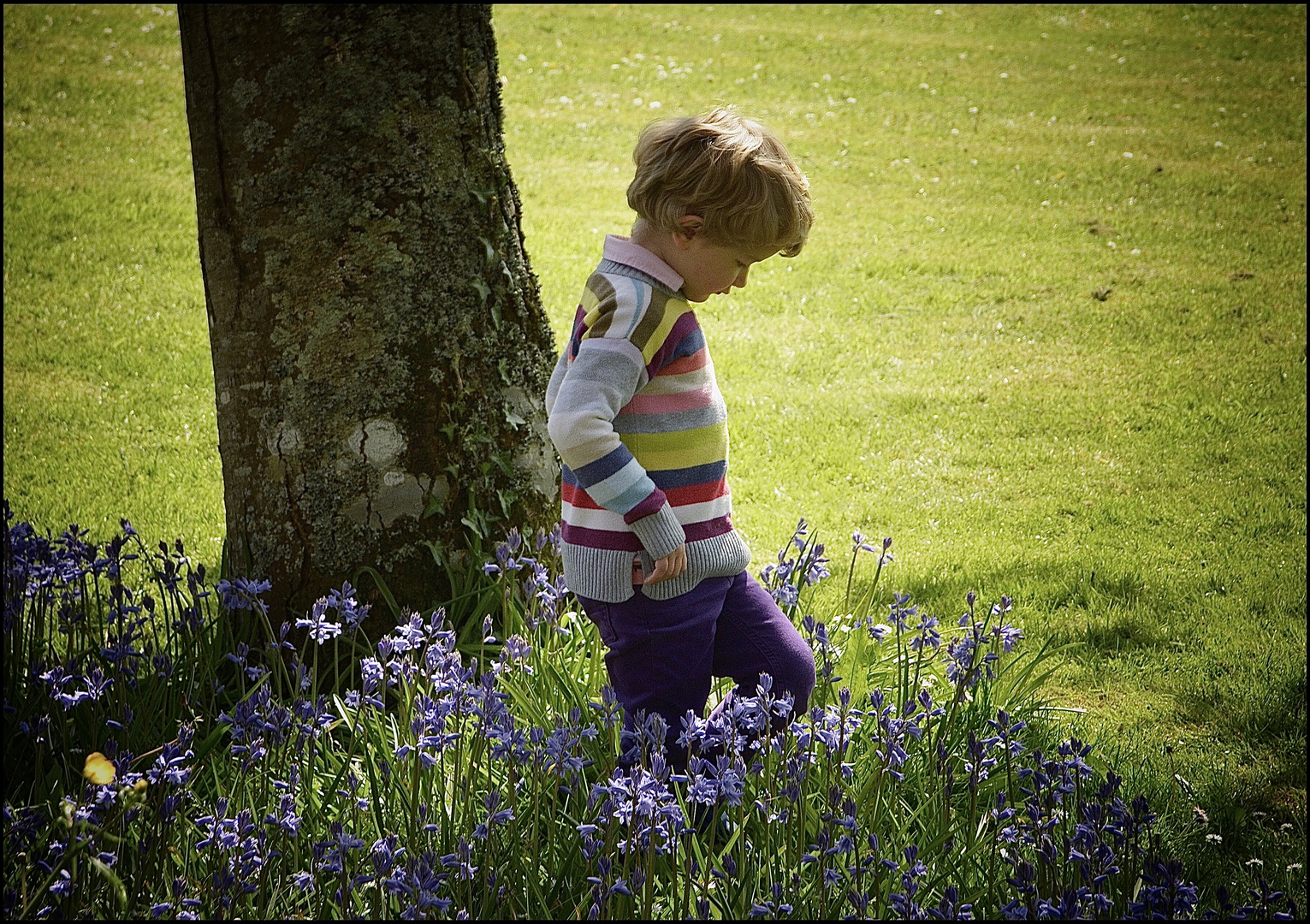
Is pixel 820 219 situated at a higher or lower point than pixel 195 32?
lower

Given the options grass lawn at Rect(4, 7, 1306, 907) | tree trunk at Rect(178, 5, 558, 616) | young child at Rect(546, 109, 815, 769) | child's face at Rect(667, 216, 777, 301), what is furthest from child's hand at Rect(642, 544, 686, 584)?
grass lawn at Rect(4, 7, 1306, 907)

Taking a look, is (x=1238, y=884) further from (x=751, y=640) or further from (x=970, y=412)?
(x=970, y=412)

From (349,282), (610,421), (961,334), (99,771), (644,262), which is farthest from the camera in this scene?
(961,334)

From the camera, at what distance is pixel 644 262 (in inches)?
98.0

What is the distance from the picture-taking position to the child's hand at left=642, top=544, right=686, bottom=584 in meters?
2.41

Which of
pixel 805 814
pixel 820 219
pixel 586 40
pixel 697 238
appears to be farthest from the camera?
pixel 586 40

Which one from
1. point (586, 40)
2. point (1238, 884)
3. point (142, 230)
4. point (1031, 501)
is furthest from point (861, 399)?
point (586, 40)

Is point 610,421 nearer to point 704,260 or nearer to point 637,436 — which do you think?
point 637,436

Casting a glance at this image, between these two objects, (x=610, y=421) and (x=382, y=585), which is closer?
(x=610, y=421)

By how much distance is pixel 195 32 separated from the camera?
3.20m

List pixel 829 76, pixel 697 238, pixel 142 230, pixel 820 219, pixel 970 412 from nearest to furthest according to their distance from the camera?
1. pixel 697 238
2. pixel 970 412
3. pixel 142 230
4. pixel 820 219
5. pixel 829 76

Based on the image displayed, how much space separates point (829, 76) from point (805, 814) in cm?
1383

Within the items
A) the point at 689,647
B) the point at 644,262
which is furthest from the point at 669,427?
the point at 689,647

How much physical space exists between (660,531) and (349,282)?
144 cm
